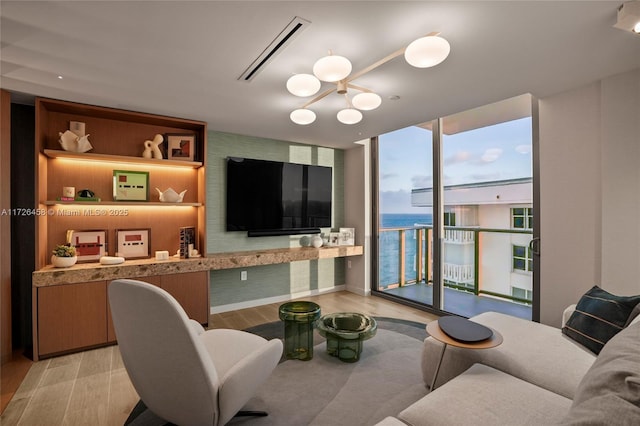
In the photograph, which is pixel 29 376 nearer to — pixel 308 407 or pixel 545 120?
pixel 308 407

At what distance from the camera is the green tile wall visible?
395cm

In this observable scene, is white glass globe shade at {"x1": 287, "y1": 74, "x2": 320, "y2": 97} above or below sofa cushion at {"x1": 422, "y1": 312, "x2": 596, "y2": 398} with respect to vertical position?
above

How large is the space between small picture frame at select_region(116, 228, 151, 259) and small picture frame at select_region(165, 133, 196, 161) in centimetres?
93

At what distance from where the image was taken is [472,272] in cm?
397

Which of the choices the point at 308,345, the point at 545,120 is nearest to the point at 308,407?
the point at 308,345

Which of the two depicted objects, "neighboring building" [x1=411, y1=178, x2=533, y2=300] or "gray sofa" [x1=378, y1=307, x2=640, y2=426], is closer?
"gray sofa" [x1=378, y1=307, x2=640, y2=426]

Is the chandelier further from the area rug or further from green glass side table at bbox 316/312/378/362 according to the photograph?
the area rug

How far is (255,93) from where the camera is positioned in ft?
8.82

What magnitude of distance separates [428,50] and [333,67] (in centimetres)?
52

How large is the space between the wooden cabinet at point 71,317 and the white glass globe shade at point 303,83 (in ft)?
8.71

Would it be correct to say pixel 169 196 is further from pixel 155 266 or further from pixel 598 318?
pixel 598 318

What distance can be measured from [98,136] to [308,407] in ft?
11.2

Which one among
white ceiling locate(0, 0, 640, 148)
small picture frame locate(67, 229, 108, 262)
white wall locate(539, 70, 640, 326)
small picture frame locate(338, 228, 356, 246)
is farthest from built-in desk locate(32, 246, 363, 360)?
white wall locate(539, 70, 640, 326)


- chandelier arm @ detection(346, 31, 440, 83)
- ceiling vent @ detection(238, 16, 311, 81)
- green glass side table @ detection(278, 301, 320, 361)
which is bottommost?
green glass side table @ detection(278, 301, 320, 361)
